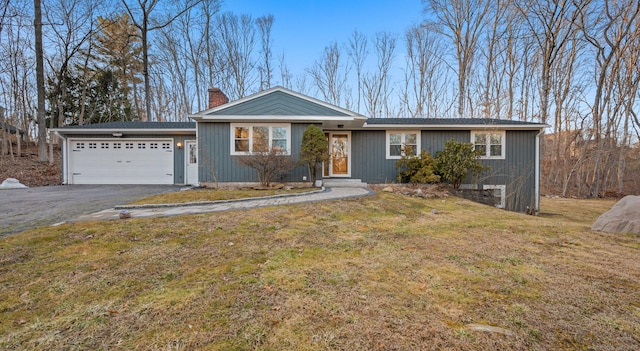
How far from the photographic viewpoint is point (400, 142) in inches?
421

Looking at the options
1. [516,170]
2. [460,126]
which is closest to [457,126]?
[460,126]

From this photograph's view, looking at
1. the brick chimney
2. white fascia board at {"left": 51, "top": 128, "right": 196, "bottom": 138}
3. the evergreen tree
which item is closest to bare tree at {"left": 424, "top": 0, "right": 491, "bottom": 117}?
the brick chimney

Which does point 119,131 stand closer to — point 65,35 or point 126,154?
point 126,154

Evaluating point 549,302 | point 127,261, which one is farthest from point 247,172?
point 549,302

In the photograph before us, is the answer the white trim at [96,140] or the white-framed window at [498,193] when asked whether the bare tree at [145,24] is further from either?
the white-framed window at [498,193]

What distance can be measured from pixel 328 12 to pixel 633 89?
59.8 ft

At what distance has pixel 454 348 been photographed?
1.56 m

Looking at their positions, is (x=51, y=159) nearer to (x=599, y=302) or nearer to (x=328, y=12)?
(x=328, y=12)

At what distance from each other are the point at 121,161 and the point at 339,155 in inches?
356

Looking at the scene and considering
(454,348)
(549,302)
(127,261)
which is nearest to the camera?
(454,348)

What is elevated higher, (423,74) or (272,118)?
(423,74)

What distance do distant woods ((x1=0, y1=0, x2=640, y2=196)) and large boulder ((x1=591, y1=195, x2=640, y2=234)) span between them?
1071 cm

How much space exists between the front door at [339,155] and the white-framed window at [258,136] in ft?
6.88

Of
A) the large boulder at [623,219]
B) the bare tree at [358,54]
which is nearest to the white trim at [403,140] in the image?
the large boulder at [623,219]
